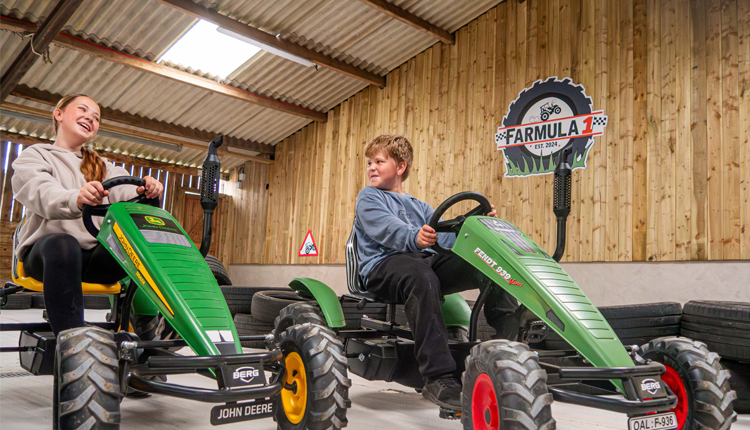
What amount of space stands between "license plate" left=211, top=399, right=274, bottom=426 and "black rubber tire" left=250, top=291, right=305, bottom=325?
2.24m

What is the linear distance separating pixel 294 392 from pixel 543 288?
32.0 inches

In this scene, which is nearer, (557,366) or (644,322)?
(557,366)

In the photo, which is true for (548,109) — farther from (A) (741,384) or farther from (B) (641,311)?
(A) (741,384)

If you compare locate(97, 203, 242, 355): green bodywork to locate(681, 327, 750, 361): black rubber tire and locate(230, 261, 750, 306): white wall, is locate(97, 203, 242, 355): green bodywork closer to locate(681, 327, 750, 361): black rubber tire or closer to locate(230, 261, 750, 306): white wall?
locate(681, 327, 750, 361): black rubber tire

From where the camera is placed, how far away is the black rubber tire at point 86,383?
1.15 metres

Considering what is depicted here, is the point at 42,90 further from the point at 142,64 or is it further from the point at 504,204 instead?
the point at 504,204

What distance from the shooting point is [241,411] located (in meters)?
1.28

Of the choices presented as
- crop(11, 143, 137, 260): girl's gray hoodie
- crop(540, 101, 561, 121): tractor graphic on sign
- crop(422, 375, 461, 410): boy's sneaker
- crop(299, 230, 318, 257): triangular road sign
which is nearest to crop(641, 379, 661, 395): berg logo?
crop(422, 375, 461, 410): boy's sneaker

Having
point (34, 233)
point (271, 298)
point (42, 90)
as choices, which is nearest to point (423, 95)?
point (271, 298)

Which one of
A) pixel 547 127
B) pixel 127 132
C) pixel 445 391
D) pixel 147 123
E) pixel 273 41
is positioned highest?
pixel 273 41

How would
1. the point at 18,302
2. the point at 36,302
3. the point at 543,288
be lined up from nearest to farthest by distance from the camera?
the point at 543,288, the point at 18,302, the point at 36,302

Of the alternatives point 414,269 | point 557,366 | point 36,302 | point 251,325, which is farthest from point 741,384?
point 36,302

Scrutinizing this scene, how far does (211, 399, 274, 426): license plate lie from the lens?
48.8 inches

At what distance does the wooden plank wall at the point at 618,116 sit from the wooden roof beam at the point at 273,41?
61 centimetres
